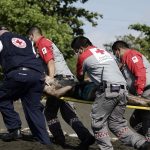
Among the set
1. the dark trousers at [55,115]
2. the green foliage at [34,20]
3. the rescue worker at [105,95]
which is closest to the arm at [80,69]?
the rescue worker at [105,95]

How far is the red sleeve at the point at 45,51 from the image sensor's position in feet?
29.1

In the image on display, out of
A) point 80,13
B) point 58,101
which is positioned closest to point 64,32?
point 80,13

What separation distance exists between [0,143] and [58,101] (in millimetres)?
1179

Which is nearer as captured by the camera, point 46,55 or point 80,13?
point 46,55

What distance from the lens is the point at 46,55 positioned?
887 centimetres

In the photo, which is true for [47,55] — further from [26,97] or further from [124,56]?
[124,56]

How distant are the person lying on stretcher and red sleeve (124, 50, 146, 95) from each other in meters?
0.22

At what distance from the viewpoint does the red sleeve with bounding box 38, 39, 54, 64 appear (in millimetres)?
8867

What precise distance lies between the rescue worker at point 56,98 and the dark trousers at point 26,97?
0.45 metres

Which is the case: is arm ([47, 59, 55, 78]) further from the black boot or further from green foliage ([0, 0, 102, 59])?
green foliage ([0, 0, 102, 59])

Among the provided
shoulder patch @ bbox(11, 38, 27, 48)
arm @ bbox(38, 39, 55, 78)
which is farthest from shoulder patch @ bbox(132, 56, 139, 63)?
shoulder patch @ bbox(11, 38, 27, 48)

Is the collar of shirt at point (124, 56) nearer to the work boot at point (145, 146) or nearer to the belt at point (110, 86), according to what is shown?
the belt at point (110, 86)

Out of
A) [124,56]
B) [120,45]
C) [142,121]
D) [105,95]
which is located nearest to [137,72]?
[124,56]

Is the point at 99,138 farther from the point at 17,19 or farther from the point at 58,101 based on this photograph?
the point at 17,19
